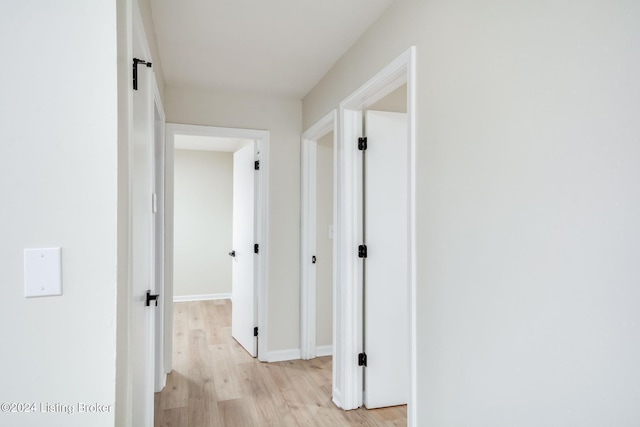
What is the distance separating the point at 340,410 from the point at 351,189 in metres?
1.45

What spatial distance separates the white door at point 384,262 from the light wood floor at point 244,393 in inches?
8.8

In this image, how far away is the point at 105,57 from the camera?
972 mm

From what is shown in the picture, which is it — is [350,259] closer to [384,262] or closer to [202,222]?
[384,262]

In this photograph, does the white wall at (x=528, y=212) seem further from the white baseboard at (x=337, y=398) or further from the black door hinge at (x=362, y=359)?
the white baseboard at (x=337, y=398)

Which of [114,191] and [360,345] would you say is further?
[360,345]

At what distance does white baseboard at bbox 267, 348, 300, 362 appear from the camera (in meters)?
3.35

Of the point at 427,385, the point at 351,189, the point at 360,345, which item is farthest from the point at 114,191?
the point at 360,345

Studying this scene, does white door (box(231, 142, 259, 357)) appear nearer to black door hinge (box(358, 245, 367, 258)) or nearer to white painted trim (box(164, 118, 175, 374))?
white painted trim (box(164, 118, 175, 374))

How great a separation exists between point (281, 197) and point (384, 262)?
130cm

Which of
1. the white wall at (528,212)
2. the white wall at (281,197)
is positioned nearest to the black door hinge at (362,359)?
the white wall at (528,212)

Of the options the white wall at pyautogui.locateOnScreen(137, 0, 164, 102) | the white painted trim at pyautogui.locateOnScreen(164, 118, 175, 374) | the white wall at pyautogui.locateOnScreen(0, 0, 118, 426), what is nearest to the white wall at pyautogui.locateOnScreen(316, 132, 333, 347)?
the white painted trim at pyautogui.locateOnScreen(164, 118, 175, 374)

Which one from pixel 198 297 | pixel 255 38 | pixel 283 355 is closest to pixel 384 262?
pixel 283 355

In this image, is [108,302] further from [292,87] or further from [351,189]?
[292,87]

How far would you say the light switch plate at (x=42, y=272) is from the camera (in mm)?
910
